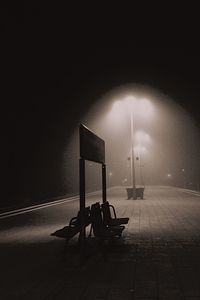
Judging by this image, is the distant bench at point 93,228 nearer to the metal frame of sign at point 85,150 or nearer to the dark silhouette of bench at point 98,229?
the dark silhouette of bench at point 98,229

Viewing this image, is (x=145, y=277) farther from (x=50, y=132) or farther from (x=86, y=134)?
(x=50, y=132)

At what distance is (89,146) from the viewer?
774cm

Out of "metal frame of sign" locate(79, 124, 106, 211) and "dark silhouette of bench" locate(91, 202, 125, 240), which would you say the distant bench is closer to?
"dark silhouette of bench" locate(91, 202, 125, 240)

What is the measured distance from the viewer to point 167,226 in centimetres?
1178

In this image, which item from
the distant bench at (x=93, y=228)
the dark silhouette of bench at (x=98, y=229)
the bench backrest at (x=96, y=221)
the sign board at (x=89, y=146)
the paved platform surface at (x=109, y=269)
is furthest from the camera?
the bench backrest at (x=96, y=221)

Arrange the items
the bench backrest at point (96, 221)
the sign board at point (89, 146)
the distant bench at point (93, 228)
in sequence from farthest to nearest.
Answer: the bench backrest at point (96, 221), the distant bench at point (93, 228), the sign board at point (89, 146)

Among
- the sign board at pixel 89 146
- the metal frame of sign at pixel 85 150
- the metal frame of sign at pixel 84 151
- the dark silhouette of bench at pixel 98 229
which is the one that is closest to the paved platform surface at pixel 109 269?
the dark silhouette of bench at pixel 98 229

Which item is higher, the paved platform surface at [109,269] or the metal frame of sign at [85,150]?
the metal frame of sign at [85,150]

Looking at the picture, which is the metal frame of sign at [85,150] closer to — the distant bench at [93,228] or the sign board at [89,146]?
the sign board at [89,146]

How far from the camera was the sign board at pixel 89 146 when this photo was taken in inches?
281

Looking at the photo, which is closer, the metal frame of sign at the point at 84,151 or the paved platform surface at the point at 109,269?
the paved platform surface at the point at 109,269

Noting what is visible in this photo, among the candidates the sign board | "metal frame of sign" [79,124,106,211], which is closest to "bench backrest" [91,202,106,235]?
"metal frame of sign" [79,124,106,211]

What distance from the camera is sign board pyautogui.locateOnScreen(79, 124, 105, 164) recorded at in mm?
7129

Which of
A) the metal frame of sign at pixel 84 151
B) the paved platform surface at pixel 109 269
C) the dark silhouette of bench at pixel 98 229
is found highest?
the metal frame of sign at pixel 84 151
